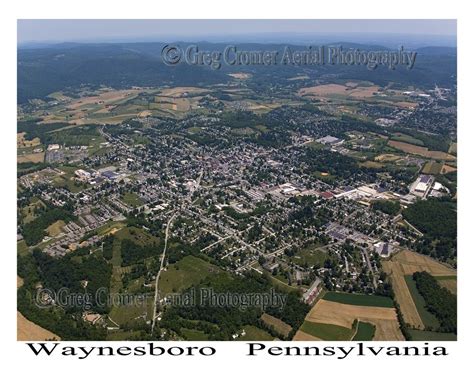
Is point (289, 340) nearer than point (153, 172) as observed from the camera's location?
Yes

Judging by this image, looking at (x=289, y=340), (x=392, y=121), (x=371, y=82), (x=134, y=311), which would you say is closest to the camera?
(x=289, y=340)

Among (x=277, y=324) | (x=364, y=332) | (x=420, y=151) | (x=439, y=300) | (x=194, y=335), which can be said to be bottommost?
(x=194, y=335)

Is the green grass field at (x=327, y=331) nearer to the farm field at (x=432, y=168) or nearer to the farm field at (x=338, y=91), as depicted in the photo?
the farm field at (x=432, y=168)

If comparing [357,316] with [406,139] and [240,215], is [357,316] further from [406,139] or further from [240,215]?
[406,139]

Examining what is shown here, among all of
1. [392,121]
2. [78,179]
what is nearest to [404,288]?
[78,179]

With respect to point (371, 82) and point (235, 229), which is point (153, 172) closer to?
point (235, 229)

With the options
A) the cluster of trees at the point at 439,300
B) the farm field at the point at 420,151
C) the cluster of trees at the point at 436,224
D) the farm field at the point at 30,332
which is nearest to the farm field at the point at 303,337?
the cluster of trees at the point at 439,300

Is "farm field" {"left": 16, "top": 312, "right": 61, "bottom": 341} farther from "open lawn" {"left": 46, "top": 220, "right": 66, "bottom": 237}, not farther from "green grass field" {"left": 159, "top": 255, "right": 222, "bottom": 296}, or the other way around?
"open lawn" {"left": 46, "top": 220, "right": 66, "bottom": 237}

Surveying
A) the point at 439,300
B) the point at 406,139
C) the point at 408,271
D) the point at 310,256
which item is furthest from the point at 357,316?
the point at 406,139
